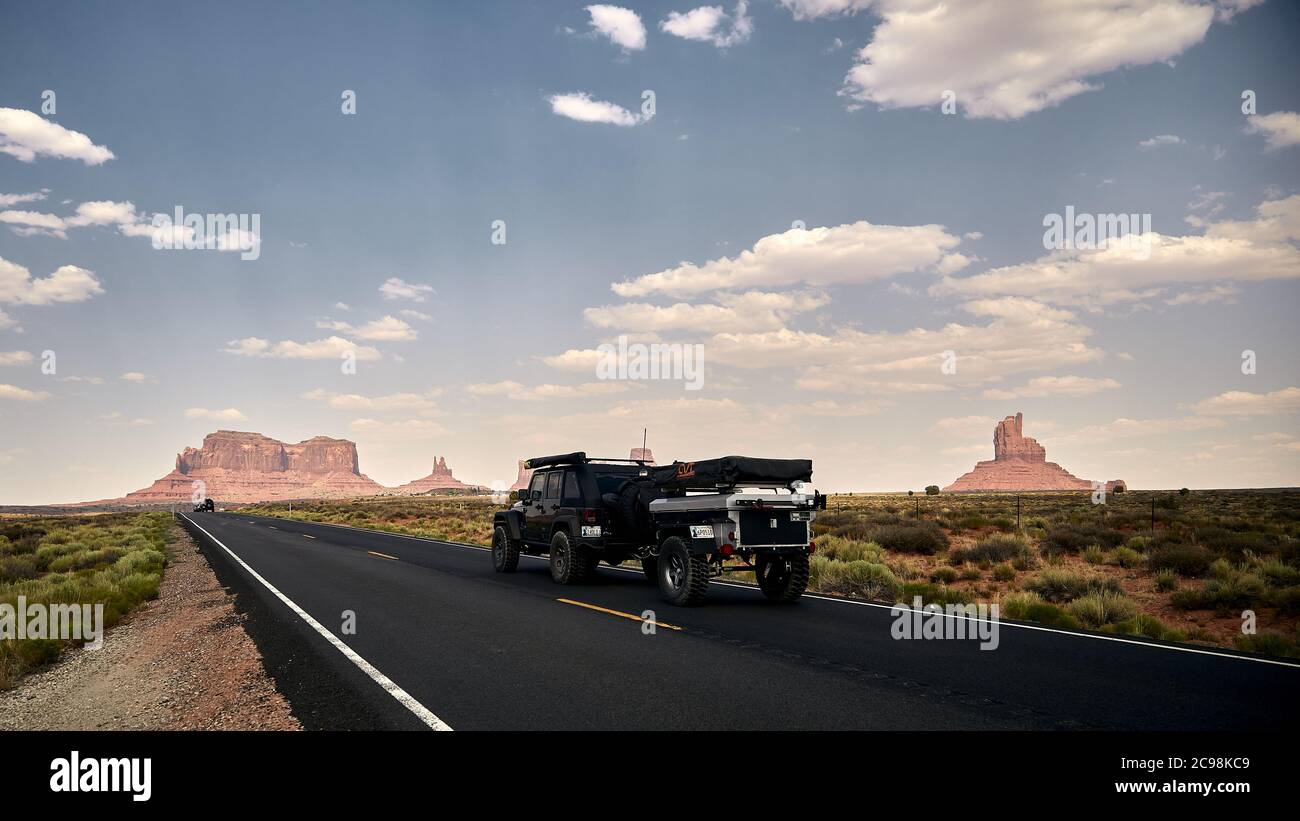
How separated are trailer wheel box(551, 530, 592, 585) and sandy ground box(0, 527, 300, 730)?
18.1 ft

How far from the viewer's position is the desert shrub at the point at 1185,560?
55.4ft

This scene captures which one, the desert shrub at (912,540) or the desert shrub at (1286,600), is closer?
the desert shrub at (1286,600)

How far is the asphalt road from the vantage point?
19.8 feet

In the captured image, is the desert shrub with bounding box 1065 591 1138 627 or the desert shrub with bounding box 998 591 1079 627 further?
the desert shrub with bounding box 1065 591 1138 627

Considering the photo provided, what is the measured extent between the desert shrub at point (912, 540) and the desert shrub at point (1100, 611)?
10763mm

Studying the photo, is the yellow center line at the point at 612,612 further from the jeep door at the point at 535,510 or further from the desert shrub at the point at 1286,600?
the desert shrub at the point at 1286,600

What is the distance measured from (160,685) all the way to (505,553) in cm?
960

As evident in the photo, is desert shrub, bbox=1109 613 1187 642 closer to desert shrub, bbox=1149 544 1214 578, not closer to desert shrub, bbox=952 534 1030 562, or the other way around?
desert shrub, bbox=1149 544 1214 578

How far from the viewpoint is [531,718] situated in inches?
235

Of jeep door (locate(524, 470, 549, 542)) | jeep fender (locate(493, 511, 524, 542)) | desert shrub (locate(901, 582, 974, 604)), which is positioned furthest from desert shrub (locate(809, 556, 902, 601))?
jeep fender (locate(493, 511, 524, 542))

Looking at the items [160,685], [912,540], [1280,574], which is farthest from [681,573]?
[912,540]

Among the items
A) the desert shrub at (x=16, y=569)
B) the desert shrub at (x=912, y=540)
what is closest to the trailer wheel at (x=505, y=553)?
the desert shrub at (x=912, y=540)
